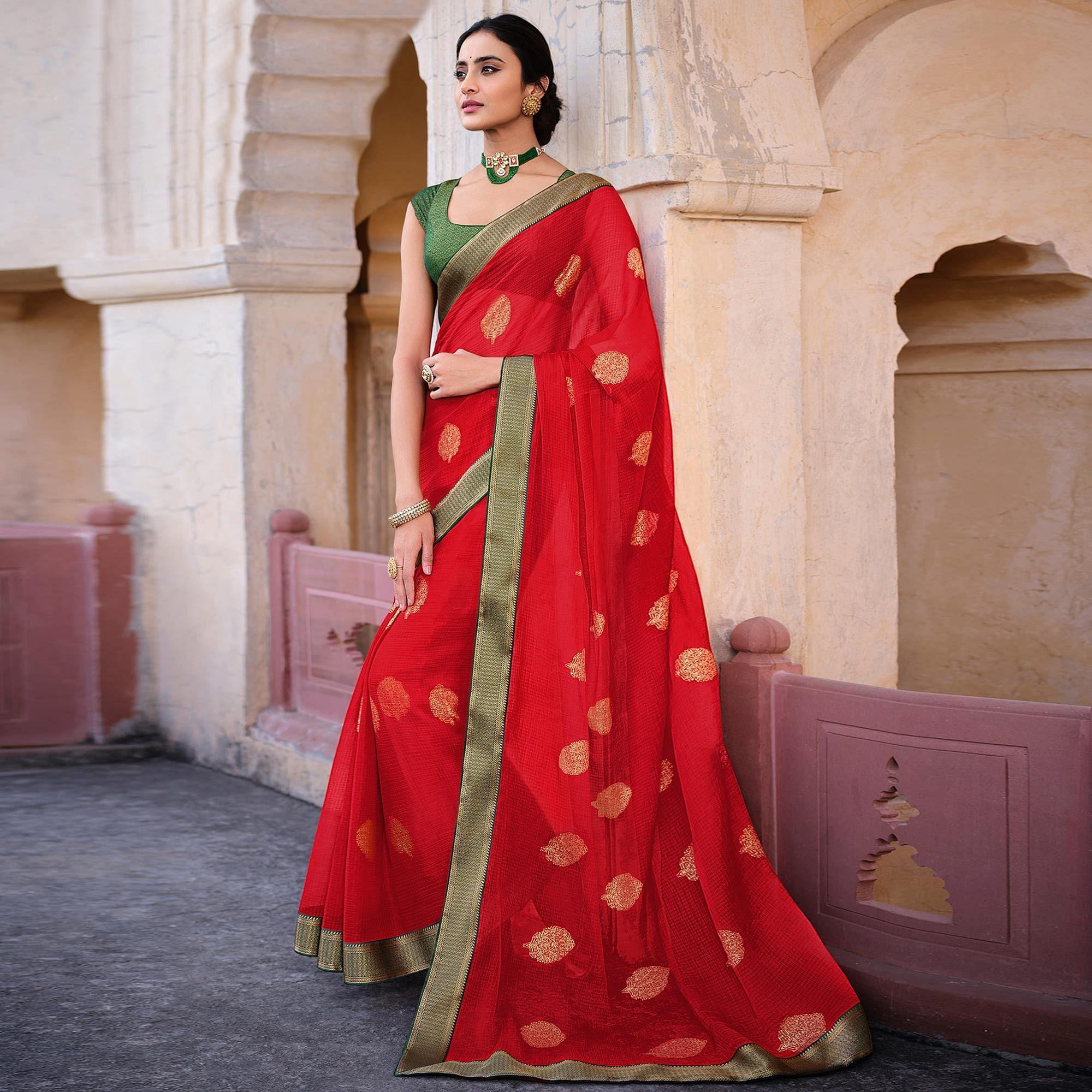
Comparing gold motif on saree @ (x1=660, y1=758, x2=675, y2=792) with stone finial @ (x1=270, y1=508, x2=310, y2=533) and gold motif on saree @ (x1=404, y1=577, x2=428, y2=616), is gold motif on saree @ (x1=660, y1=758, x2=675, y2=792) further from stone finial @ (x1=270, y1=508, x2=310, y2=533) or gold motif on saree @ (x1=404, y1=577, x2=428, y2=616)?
stone finial @ (x1=270, y1=508, x2=310, y2=533)

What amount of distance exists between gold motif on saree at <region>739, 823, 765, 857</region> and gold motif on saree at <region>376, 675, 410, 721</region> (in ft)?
2.14

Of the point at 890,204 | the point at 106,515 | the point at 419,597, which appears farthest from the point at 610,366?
the point at 106,515

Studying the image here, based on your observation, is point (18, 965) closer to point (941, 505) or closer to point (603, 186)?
point (603, 186)

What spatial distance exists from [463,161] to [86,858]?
203 centimetres

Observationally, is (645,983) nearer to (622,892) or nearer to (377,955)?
(622,892)

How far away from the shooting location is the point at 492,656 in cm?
242

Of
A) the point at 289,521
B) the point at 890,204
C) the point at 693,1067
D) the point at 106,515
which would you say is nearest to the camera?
the point at 693,1067

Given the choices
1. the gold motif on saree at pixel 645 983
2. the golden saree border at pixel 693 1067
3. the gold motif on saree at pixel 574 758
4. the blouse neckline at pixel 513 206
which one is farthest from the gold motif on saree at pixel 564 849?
the blouse neckline at pixel 513 206

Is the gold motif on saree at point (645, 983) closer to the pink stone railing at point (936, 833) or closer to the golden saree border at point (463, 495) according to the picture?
the pink stone railing at point (936, 833)

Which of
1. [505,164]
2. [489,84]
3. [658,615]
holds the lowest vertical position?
[658,615]

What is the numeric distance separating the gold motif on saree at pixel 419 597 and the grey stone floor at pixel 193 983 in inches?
29.3

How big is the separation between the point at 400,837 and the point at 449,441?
0.73 meters

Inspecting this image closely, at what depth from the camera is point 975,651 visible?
12.0ft

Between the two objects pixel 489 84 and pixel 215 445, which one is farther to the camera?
pixel 215 445
